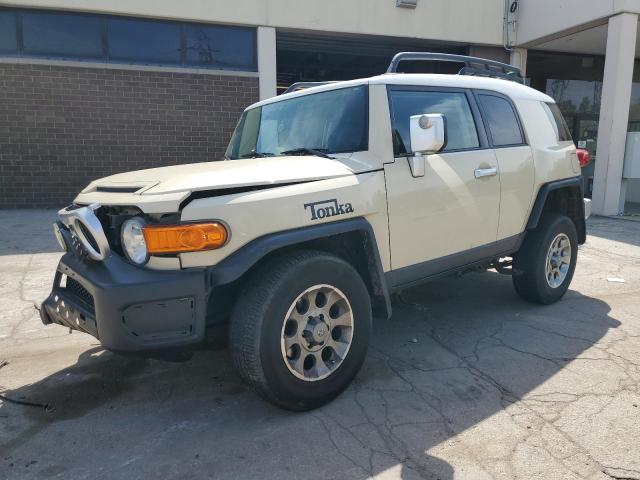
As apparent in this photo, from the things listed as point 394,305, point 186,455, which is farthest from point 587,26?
point 186,455

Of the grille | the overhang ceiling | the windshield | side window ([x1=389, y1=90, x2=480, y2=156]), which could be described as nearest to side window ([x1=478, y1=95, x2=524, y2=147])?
side window ([x1=389, y1=90, x2=480, y2=156])

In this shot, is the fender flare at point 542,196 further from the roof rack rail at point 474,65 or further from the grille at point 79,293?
the grille at point 79,293

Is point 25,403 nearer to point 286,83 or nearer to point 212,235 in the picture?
point 212,235

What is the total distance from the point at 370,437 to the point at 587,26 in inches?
460

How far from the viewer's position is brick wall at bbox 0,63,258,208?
1027 centimetres

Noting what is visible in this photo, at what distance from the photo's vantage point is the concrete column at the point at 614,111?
33.3 feet

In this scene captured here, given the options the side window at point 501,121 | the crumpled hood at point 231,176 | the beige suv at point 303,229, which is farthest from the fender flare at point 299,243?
the side window at point 501,121

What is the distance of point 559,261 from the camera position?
194 inches

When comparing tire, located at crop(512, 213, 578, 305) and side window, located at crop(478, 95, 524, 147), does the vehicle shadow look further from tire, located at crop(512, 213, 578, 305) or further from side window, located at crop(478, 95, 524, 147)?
side window, located at crop(478, 95, 524, 147)

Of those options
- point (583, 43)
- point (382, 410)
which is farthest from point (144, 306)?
point (583, 43)

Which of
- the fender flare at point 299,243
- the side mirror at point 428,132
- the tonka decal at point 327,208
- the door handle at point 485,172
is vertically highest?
the side mirror at point 428,132

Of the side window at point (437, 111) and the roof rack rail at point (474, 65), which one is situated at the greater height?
the roof rack rail at point (474, 65)

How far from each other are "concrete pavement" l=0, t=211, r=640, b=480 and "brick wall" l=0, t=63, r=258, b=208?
684cm

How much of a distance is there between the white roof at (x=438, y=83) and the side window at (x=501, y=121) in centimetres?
11
